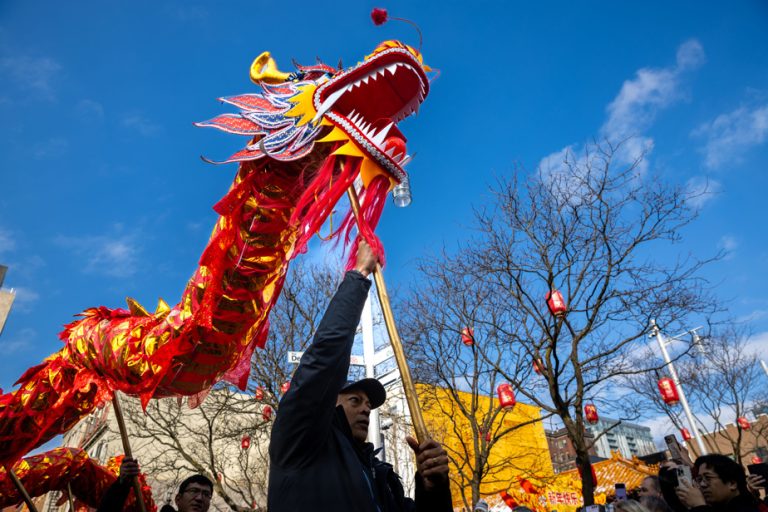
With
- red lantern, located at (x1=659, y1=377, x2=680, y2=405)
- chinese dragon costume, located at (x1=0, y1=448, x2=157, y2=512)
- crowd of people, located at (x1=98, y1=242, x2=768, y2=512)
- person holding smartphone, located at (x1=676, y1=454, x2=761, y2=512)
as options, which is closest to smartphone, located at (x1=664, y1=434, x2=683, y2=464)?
→ person holding smartphone, located at (x1=676, y1=454, x2=761, y2=512)

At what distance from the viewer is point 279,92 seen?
2949 mm

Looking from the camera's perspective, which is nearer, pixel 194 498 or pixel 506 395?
pixel 194 498

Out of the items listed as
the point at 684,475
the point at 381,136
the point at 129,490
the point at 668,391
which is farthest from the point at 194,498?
the point at 668,391

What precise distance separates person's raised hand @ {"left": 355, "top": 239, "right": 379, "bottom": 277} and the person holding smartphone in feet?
8.83

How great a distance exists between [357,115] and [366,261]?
1.03m

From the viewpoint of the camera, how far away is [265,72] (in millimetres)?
3039

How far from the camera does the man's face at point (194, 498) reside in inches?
139

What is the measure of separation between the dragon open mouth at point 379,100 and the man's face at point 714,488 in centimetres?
269

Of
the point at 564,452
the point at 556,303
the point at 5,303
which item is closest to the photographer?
the point at 556,303

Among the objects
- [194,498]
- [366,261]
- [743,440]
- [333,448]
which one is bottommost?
[743,440]

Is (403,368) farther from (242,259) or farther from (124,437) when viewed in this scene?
(124,437)

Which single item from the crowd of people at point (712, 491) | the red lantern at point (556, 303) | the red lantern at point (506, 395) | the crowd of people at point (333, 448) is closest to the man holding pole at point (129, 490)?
the crowd of people at point (333, 448)

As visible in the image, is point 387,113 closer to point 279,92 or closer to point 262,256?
point 279,92


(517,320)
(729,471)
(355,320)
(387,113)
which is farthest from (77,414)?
(517,320)
